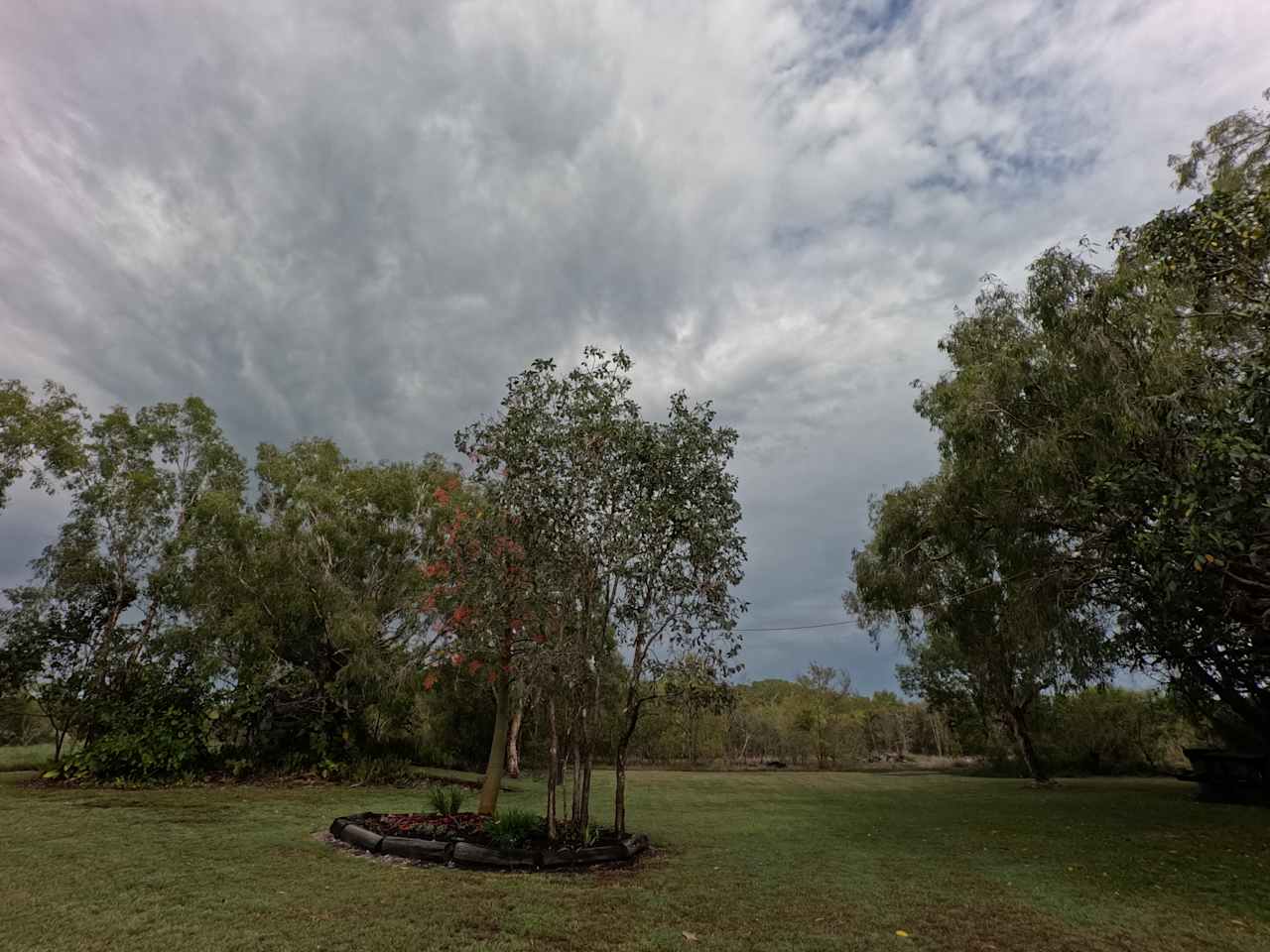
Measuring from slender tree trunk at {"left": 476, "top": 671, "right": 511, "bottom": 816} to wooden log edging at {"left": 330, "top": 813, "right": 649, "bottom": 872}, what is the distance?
192 cm

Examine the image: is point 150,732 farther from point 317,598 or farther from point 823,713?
point 823,713

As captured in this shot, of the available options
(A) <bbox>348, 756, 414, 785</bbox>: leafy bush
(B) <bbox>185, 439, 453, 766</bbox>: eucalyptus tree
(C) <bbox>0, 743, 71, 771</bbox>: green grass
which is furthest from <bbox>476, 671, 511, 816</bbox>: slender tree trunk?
(C) <bbox>0, 743, 71, 771</bbox>: green grass

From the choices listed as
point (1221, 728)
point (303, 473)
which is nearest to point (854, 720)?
point (1221, 728)

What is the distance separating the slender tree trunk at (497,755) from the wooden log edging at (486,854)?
6.30ft

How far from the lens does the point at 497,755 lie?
346 inches

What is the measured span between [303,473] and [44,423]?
15.0 feet

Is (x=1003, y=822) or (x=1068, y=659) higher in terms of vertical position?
(x=1068, y=659)

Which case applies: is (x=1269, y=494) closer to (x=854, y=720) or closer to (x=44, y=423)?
(x=44, y=423)

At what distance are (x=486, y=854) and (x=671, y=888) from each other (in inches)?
67.8

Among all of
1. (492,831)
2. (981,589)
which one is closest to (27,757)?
(492,831)

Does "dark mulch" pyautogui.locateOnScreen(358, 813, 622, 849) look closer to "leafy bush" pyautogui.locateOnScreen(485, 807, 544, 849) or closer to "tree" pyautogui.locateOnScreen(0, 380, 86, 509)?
"leafy bush" pyautogui.locateOnScreen(485, 807, 544, 849)

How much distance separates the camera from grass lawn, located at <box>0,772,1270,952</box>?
4070 mm

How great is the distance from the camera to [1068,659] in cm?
1124

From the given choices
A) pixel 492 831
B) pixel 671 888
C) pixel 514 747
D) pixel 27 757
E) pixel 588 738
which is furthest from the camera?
pixel 514 747
